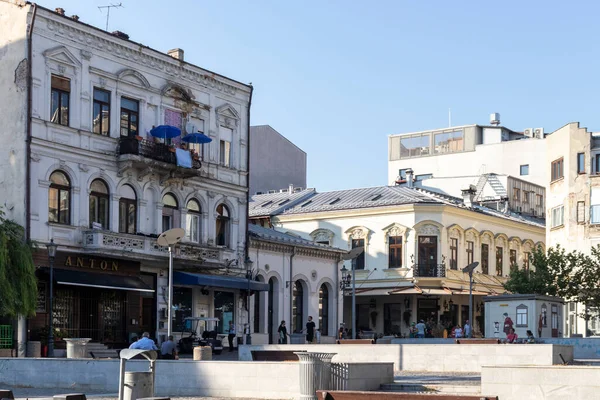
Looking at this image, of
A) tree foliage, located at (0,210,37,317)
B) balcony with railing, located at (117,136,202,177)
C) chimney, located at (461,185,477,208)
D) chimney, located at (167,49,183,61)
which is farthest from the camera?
chimney, located at (461,185,477,208)

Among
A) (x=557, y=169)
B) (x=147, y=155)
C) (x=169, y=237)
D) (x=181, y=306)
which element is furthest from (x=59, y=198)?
(x=557, y=169)

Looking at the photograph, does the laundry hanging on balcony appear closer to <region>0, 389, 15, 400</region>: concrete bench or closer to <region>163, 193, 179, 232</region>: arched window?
<region>163, 193, 179, 232</region>: arched window

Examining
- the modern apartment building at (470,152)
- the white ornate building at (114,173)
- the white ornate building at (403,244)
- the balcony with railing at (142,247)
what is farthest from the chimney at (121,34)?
the modern apartment building at (470,152)

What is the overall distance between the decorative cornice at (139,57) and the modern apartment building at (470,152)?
32.9m

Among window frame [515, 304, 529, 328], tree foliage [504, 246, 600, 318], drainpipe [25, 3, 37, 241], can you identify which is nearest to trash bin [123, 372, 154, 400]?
drainpipe [25, 3, 37, 241]

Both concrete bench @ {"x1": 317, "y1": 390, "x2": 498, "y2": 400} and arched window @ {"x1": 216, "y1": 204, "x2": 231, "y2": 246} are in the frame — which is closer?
concrete bench @ {"x1": 317, "y1": 390, "x2": 498, "y2": 400}

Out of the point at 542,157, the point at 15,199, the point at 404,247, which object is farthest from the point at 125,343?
the point at 542,157

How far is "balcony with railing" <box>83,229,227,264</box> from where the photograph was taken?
134 ft

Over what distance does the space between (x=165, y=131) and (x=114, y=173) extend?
2.91m

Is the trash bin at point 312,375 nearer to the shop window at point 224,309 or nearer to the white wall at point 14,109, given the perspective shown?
the white wall at point 14,109

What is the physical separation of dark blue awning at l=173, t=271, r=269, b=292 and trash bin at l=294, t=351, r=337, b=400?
896 inches

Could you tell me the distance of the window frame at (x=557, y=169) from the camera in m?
59.3

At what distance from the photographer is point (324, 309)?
57500mm

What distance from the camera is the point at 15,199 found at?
1548 inches
